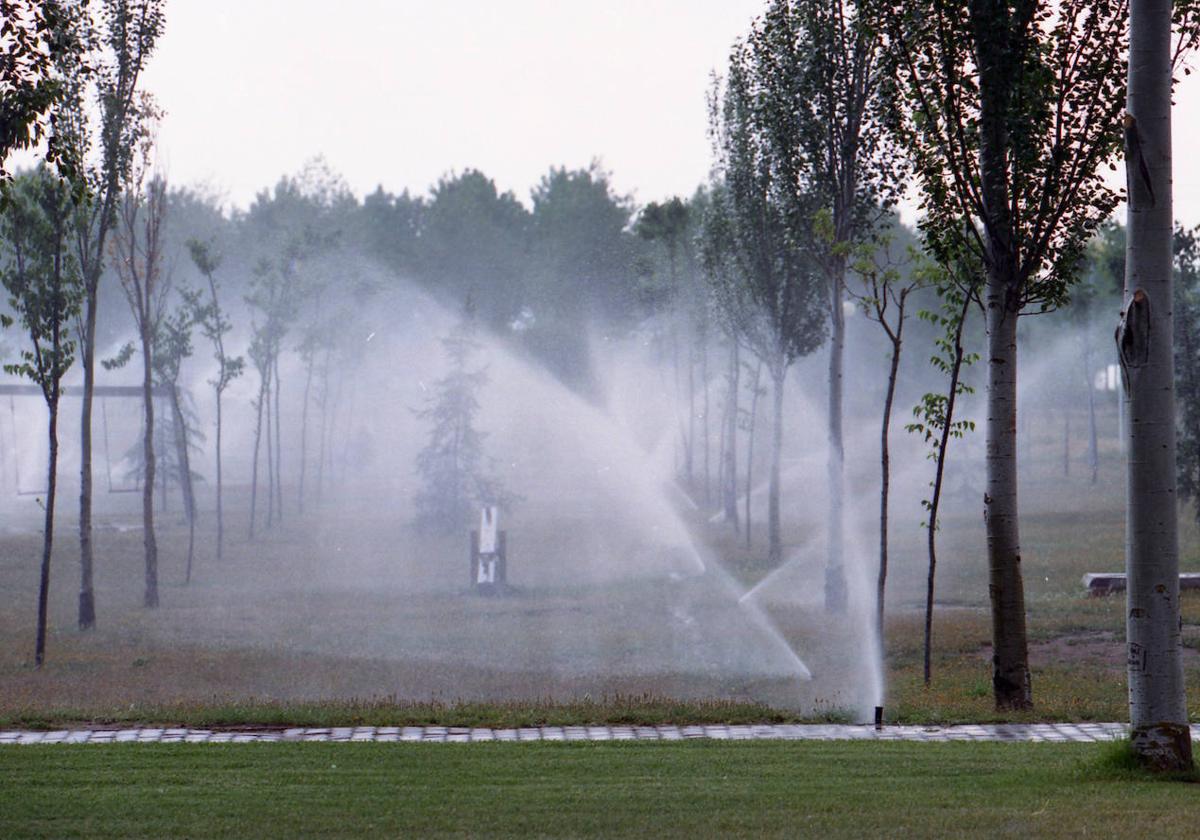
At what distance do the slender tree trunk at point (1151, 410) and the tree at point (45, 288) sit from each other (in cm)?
1579

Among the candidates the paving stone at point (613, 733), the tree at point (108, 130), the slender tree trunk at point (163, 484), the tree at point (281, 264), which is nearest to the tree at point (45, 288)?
the tree at point (108, 130)

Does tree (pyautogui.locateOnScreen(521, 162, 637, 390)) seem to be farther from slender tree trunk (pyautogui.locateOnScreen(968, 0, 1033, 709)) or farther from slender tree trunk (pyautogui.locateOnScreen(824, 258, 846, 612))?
slender tree trunk (pyautogui.locateOnScreen(968, 0, 1033, 709))

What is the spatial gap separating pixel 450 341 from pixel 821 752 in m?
41.4

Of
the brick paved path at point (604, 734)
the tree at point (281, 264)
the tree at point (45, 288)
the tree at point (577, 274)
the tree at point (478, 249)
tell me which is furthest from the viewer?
the tree at point (478, 249)

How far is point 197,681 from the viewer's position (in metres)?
17.5

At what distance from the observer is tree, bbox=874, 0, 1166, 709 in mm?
12586

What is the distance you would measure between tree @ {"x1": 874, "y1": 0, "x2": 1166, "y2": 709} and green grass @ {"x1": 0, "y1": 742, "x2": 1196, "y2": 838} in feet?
11.0

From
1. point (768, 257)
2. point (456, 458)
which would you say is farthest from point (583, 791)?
point (456, 458)

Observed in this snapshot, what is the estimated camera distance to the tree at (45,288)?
19859 mm

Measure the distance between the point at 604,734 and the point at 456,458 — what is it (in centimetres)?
3897

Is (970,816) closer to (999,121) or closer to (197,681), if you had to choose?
(999,121)

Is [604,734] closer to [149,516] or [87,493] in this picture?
[87,493]

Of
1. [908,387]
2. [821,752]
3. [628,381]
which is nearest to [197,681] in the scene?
[821,752]

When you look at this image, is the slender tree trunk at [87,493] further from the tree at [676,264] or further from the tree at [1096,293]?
the tree at [1096,293]
